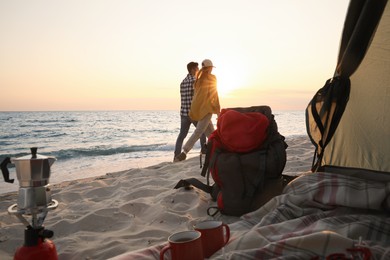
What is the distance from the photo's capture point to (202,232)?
59.3 inches

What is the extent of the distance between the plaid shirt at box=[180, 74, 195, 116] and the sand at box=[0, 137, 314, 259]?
7.25ft

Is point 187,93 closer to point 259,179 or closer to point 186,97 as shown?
point 186,97

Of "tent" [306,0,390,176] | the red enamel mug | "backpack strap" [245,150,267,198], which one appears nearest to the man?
"backpack strap" [245,150,267,198]

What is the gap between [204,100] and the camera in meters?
5.64

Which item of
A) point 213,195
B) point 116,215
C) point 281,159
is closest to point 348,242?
point 281,159

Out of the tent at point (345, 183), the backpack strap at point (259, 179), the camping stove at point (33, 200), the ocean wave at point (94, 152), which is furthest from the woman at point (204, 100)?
the ocean wave at point (94, 152)

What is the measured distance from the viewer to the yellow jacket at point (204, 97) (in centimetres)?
561

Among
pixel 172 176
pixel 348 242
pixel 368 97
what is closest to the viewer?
pixel 348 242

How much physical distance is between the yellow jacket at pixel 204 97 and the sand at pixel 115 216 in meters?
1.74

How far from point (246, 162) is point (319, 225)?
0.86m

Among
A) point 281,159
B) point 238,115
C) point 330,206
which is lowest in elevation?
point 330,206

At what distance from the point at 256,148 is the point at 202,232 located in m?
1.21

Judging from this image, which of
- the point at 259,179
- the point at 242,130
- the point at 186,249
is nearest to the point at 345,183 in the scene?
the point at 259,179

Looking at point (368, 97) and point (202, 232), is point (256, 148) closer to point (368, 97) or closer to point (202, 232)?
point (368, 97)
